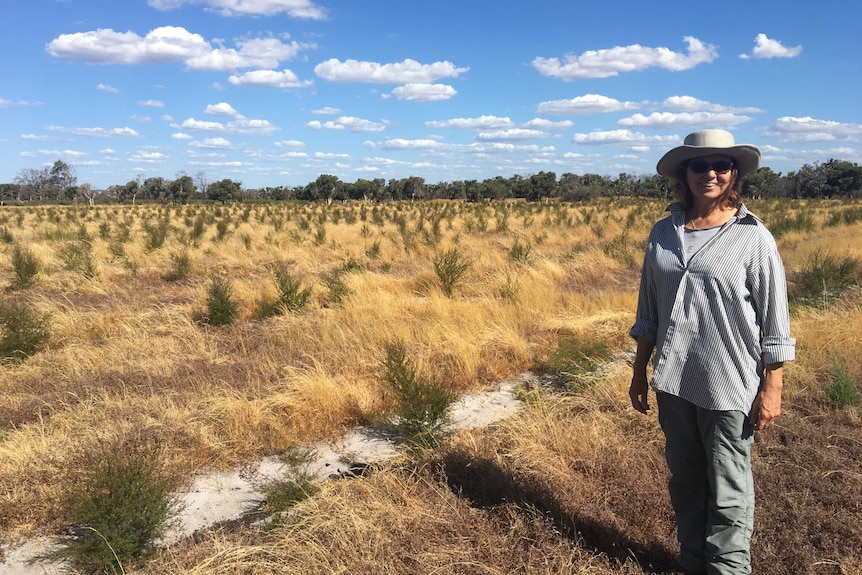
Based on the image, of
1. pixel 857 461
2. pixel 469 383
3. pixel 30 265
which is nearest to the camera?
pixel 857 461

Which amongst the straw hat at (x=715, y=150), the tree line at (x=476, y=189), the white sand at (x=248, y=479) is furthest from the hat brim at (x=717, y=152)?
the tree line at (x=476, y=189)

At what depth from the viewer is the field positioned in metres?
2.71

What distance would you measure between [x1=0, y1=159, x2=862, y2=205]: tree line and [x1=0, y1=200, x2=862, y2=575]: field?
5236 cm

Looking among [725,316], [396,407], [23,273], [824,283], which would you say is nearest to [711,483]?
[725,316]

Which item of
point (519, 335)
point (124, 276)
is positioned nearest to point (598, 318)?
point (519, 335)

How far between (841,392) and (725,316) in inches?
119

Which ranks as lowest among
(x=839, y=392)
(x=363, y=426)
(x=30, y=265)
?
(x=363, y=426)

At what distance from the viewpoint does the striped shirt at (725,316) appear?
6.77 ft

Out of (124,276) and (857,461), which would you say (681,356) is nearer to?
(857,461)

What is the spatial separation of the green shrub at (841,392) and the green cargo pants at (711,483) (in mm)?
2669

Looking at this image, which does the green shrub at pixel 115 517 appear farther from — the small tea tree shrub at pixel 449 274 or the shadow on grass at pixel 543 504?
the small tea tree shrub at pixel 449 274

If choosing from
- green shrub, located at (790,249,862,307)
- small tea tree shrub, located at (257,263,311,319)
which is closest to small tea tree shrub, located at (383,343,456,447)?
small tea tree shrub, located at (257,263,311,319)

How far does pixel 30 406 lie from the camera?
4.45 metres

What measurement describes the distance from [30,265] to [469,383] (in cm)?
975
